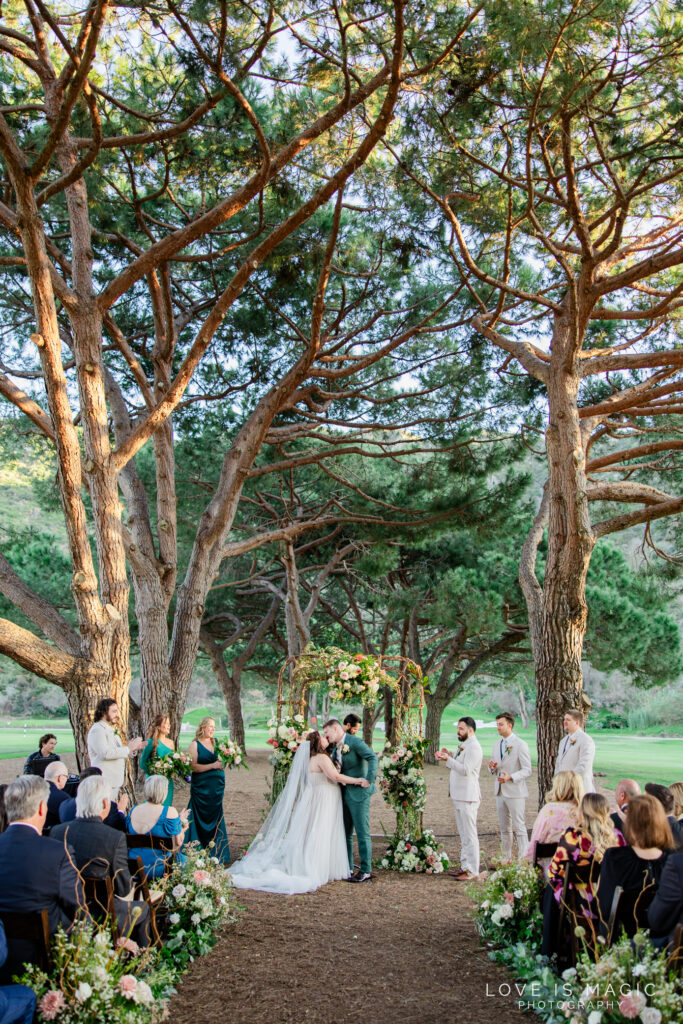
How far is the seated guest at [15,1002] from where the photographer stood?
9.50 ft

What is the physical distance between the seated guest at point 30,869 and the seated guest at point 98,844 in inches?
11.8

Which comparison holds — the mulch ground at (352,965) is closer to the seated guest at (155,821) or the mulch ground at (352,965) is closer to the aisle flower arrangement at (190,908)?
the aisle flower arrangement at (190,908)

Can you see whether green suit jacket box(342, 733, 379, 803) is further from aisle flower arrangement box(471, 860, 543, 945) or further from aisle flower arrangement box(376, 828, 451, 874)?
aisle flower arrangement box(471, 860, 543, 945)

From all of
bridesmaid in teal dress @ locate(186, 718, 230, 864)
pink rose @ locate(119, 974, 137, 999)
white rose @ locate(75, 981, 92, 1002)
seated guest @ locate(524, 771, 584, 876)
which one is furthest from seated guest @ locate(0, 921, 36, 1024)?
bridesmaid in teal dress @ locate(186, 718, 230, 864)

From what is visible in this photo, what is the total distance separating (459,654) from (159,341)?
1081cm

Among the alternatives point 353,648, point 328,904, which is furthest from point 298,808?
point 353,648

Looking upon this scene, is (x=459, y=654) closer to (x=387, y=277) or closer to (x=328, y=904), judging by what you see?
(x=387, y=277)

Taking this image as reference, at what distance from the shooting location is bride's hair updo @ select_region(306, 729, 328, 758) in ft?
23.9

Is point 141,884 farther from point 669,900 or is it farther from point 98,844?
point 669,900

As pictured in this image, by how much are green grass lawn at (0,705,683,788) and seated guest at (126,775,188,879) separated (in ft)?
31.7

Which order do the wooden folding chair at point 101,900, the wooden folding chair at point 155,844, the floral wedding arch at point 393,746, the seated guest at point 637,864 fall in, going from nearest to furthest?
the seated guest at point 637,864
the wooden folding chair at point 101,900
the wooden folding chair at point 155,844
the floral wedding arch at point 393,746

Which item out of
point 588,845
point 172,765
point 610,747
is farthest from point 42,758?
point 610,747

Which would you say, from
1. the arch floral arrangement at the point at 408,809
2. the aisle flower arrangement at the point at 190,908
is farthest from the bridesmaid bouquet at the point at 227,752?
the aisle flower arrangement at the point at 190,908

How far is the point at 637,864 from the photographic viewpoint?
11.1 ft
